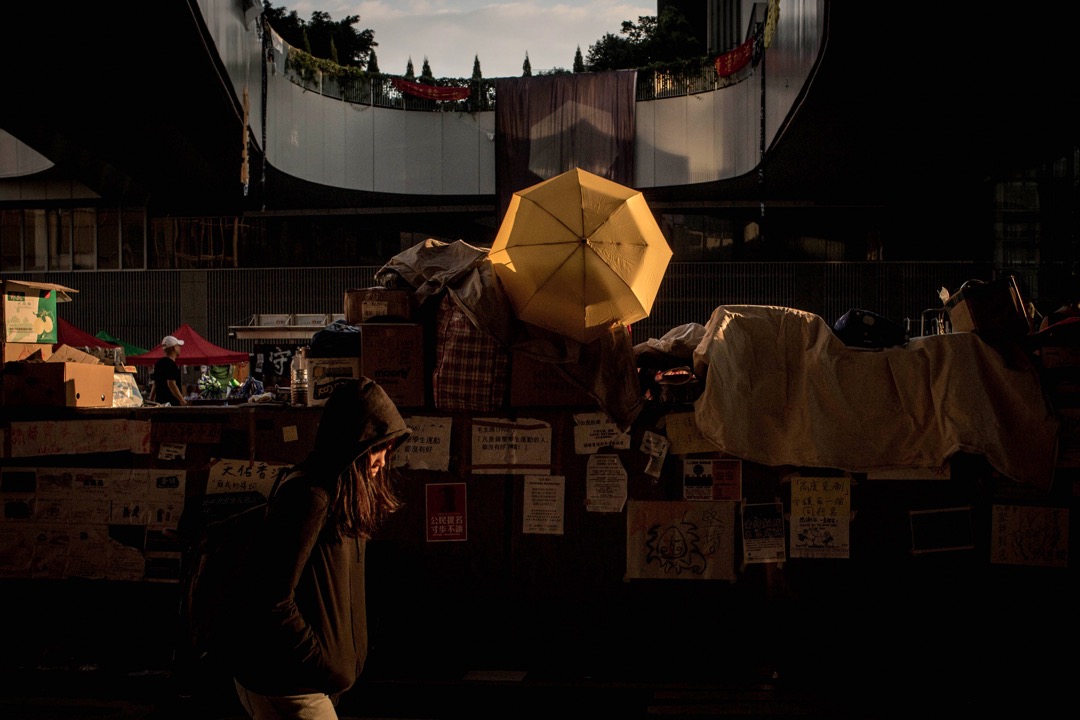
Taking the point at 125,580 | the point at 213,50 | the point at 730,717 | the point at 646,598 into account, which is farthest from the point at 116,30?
the point at 730,717

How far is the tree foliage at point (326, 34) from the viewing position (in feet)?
93.2

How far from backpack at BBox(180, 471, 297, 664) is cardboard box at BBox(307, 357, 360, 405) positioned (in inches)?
52.8

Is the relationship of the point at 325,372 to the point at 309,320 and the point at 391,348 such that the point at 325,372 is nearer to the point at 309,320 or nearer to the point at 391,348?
the point at 391,348

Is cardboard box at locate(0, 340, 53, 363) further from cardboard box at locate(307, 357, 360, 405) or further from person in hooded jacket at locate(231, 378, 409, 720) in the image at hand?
person in hooded jacket at locate(231, 378, 409, 720)

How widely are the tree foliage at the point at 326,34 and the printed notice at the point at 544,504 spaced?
27.2m

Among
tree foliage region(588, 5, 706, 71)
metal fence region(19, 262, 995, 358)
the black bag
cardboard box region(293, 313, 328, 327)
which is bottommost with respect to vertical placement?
the black bag

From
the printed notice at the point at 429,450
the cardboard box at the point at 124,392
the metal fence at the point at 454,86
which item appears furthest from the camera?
the metal fence at the point at 454,86

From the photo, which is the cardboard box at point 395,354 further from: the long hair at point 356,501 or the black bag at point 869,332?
the black bag at point 869,332

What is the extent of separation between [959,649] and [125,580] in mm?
5091

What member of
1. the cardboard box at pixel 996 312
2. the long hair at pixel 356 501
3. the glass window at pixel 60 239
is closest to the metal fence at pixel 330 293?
the glass window at pixel 60 239

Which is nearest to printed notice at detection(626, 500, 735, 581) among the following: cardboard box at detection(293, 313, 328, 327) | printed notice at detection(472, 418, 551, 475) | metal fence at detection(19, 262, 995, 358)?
printed notice at detection(472, 418, 551, 475)

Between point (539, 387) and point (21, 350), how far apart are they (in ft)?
11.3

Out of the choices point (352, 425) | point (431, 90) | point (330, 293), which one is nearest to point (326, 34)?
point (431, 90)

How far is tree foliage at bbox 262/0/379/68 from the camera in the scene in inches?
1119
